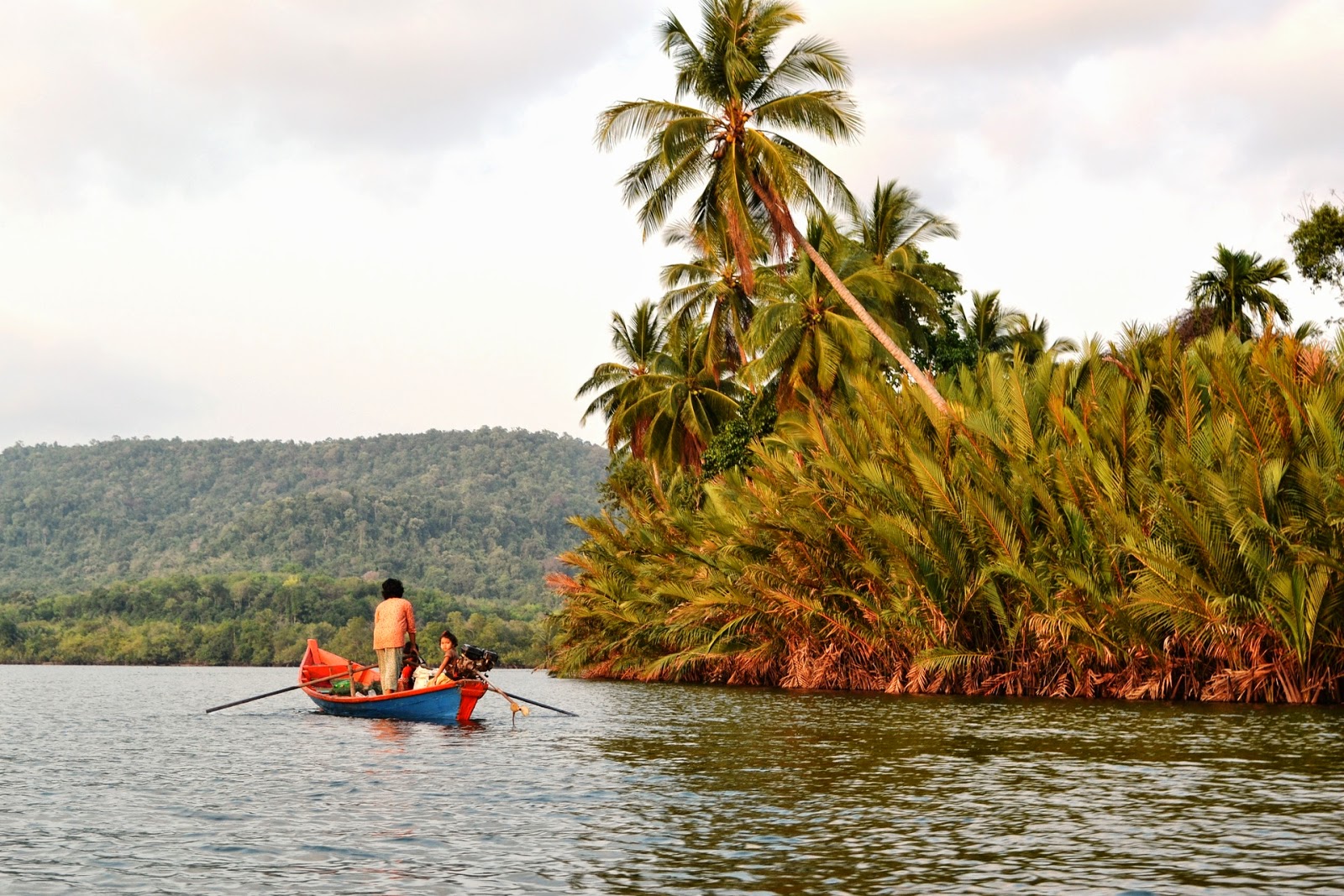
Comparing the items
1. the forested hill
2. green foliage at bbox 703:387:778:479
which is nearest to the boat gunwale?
green foliage at bbox 703:387:778:479

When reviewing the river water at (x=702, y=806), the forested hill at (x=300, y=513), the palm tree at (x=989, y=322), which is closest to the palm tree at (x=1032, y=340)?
the palm tree at (x=989, y=322)

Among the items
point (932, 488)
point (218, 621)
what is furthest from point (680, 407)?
point (218, 621)

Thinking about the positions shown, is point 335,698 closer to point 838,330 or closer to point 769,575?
point 769,575

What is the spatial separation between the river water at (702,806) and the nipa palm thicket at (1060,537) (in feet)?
5.91

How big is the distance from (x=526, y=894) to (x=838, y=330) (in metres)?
31.3

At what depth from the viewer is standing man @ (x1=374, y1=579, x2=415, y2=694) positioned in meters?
22.7

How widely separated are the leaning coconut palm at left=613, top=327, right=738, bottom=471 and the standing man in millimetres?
24887

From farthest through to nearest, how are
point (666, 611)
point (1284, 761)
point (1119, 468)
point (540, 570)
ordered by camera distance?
point (540, 570) → point (666, 611) → point (1119, 468) → point (1284, 761)

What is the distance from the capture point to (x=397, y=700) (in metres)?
22.3

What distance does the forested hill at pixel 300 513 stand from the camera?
140625mm

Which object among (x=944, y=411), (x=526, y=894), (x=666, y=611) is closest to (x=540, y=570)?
(x=666, y=611)

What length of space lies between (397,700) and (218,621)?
87.9 m

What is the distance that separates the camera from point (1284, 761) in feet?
47.9

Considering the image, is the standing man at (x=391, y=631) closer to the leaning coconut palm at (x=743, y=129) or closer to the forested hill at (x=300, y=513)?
the leaning coconut palm at (x=743, y=129)
